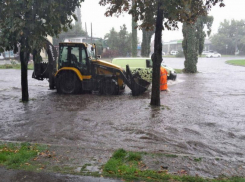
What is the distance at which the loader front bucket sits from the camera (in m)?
14.0

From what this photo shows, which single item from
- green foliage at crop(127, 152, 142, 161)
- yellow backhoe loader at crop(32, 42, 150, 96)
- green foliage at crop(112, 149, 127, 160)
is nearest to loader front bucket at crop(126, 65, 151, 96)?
yellow backhoe loader at crop(32, 42, 150, 96)

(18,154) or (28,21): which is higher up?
(28,21)

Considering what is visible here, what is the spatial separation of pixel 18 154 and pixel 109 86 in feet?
29.1

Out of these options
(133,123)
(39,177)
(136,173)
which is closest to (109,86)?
(133,123)

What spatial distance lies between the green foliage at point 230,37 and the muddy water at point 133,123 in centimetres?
8387

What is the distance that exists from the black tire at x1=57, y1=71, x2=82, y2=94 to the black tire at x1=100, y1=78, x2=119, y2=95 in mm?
1303

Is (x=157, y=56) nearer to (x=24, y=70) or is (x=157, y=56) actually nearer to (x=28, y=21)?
(x=28, y=21)

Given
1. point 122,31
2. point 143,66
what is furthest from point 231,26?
point 143,66

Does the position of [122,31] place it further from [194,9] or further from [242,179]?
[242,179]

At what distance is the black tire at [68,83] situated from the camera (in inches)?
572

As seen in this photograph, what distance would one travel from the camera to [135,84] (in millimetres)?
14023

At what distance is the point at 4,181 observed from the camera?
458 centimetres

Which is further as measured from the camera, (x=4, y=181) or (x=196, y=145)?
(x=196, y=145)

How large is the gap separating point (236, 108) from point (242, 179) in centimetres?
729
